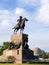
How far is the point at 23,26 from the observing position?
135 feet

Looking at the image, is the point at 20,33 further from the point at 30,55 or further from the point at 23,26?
the point at 30,55

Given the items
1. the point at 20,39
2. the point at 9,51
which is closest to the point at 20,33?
the point at 20,39

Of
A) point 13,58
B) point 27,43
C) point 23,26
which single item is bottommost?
point 13,58

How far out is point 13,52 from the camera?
40.0 m

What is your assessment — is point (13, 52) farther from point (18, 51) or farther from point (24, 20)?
point (24, 20)

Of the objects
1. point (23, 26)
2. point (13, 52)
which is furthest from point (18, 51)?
point (23, 26)

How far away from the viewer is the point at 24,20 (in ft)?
134

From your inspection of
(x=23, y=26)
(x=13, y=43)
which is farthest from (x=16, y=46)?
(x=23, y=26)

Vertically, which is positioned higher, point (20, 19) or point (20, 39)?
point (20, 19)

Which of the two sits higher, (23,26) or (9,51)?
(23,26)

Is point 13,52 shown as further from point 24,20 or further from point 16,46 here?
point 24,20

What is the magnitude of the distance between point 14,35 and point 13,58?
422 cm

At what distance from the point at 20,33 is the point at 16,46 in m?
2.32

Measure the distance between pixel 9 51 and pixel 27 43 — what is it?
3368 mm
